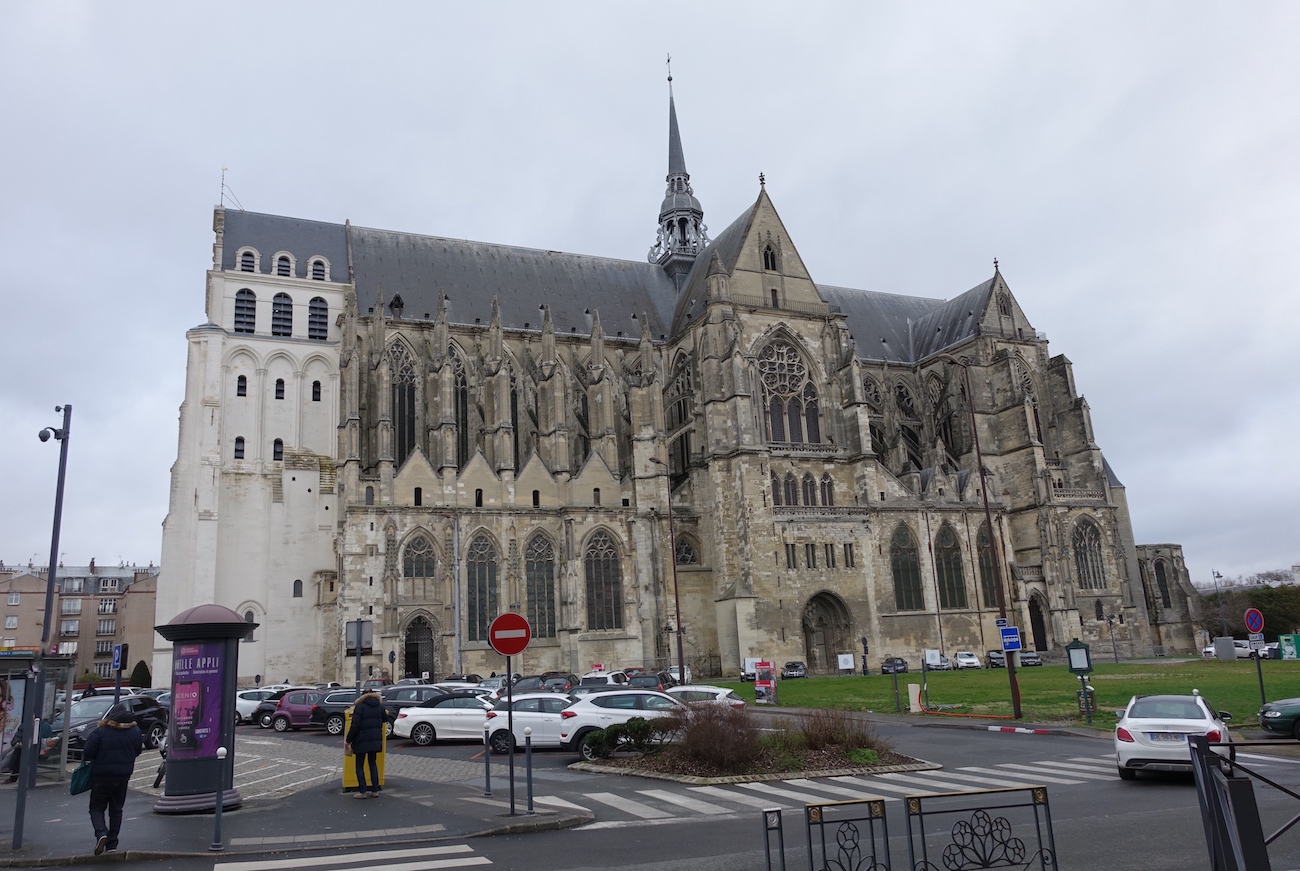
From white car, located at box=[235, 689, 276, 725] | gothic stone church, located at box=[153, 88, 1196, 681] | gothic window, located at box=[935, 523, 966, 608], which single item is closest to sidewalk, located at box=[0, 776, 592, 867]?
white car, located at box=[235, 689, 276, 725]

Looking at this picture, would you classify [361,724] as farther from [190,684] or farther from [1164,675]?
[1164,675]

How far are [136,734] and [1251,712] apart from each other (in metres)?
22.3

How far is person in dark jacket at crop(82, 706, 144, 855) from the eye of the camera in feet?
33.2

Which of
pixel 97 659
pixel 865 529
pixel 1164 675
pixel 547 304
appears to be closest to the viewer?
pixel 1164 675

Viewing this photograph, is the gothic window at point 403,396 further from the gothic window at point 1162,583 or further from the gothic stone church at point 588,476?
the gothic window at point 1162,583

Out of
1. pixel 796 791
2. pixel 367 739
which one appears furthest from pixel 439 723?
pixel 796 791

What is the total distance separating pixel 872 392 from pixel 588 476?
2202 cm

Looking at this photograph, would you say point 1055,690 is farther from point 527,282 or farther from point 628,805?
point 527,282

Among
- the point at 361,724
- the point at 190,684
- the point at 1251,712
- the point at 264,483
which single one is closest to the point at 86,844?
the point at 190,684

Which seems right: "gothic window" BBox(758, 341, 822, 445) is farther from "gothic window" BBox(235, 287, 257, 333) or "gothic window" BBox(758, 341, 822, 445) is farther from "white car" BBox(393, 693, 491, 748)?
"white car" BBox(393, 693, 491, 748)

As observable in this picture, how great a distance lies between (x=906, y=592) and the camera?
49.5 m

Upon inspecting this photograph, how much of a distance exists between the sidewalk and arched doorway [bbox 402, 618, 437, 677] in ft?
92.5

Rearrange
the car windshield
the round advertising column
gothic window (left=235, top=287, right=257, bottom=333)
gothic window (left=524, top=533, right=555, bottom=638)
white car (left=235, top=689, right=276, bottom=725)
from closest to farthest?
1. the round advertising column
2. the car windshield
3. white car (left=235, top=689, right=276, bottom=725)
4. gothic window (left=524, top=533, right=555, bottom=638)
5. gothic window (left=235, top=287, right=257, bottom=333)

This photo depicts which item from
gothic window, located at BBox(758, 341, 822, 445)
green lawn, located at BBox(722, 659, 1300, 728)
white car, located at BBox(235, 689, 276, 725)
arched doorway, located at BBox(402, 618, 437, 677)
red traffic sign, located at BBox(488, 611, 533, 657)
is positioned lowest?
green lawn, located at BBox(722, 659, 1300, 728)
